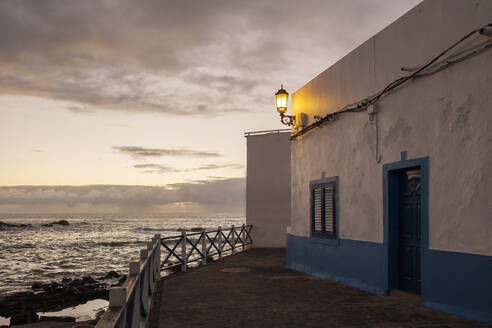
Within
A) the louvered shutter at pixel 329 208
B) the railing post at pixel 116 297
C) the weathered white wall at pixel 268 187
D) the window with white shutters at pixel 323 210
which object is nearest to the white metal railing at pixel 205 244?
the weathered white wall at pixel 268 187

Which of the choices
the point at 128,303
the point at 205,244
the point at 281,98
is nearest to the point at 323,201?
the point at 281,98

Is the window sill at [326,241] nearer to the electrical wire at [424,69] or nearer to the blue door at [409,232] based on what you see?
the blue door at [409,232]

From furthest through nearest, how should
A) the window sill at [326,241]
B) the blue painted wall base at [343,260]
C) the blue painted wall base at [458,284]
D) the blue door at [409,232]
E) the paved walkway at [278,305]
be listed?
the window sill at [326,241], the blue painted wall base at [343,260], the blue door at [409,232], the paved walkway at [278,305], the blue painted wall base at [458,284]

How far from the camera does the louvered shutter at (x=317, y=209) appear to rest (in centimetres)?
1022

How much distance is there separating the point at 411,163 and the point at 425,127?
2.08 feet

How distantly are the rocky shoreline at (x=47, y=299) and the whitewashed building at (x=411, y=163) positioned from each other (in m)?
7.70

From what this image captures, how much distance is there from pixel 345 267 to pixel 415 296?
2041mm

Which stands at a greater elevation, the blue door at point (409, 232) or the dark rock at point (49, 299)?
the blue door at point (409, 232)

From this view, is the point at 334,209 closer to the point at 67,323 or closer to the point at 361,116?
the point at 361,116

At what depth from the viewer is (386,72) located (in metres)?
7.77

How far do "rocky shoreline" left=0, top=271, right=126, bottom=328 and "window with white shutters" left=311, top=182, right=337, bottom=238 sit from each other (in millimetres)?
6874

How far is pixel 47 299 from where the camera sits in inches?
588

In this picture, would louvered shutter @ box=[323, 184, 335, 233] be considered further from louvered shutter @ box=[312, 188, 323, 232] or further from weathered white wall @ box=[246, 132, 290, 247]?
weathered white wall @ box=[246, 132, 290, 247]

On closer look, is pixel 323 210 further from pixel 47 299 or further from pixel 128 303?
pixel 47 299
